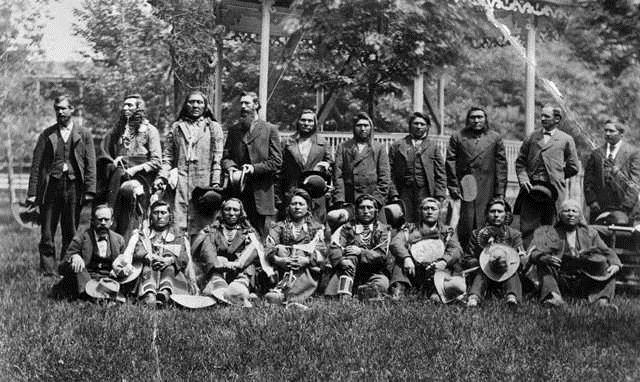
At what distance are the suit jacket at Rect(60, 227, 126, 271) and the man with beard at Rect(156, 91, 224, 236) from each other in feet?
1.92

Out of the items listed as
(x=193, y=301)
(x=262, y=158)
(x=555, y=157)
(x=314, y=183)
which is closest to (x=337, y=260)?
(x=314, y=183)

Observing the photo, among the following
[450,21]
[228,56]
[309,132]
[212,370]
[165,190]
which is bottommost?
[212,370]

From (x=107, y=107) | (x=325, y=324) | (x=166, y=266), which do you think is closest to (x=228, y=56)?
(x=107, y=107)

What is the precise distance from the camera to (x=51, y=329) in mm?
4422

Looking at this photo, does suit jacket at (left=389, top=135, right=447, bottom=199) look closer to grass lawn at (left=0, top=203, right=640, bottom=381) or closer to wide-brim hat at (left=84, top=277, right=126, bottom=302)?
grass lawn at (left=0, top=203, right=640, bottom=381)

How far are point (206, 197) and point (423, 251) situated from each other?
6.49 feet

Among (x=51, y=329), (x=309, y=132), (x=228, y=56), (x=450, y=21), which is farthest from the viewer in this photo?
(x=228, y=56)

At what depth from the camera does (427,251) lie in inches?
235

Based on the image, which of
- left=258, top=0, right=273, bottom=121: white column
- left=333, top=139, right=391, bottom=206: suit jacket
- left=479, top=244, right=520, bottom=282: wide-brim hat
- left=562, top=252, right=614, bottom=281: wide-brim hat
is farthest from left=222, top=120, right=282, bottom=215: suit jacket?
left=258, top=0, right=273, bottom=121: white column

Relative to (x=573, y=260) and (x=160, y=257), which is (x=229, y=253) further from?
(x=573, y=260)

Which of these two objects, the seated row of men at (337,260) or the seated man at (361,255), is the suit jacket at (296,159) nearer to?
the seated row of men at (337,260)

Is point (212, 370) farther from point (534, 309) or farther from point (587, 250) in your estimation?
point (587, 250)

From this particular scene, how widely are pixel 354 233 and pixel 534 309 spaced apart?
66.5 inches

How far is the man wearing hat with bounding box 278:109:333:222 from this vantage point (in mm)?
6359
